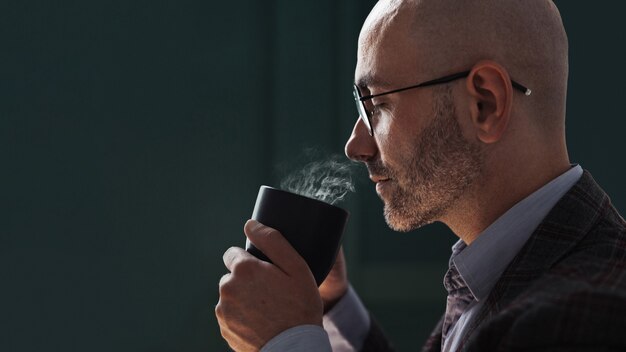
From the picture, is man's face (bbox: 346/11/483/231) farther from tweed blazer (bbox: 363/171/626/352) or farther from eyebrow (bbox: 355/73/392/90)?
tweed blazer (bbox: 363/171/626/352)

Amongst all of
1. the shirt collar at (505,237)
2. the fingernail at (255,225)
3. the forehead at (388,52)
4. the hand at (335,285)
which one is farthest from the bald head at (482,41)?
the hand at (335,285)

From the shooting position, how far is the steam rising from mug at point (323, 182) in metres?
1.49

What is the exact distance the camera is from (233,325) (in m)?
1.12

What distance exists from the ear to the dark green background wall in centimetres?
72

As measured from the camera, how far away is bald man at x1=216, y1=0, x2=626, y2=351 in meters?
1.09

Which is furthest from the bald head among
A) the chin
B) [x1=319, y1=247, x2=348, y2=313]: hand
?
[x1=319, y1=247, x2=348, y2=313]: hand

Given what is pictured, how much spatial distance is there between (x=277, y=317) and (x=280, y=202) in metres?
0.19

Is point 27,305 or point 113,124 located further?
point 113,124

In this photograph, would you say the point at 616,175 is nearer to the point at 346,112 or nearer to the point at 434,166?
the point at 346,112

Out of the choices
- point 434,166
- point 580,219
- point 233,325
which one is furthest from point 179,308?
point 580,219

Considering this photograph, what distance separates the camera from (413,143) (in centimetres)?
119

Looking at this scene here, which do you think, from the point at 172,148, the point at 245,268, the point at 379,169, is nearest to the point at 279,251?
the point at 245,268

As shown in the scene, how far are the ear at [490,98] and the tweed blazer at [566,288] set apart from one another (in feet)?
0.50

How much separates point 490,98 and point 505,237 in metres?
0.22
